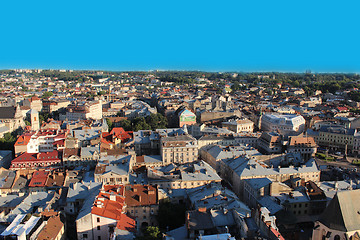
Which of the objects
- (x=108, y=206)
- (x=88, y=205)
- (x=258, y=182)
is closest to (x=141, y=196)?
(x=108, y=206)

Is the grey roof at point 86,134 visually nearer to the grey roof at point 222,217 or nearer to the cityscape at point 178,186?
the cityscape at point 178,186

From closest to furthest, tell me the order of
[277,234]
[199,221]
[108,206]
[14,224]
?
[277,234], [199,221], [14,224], [108,206]

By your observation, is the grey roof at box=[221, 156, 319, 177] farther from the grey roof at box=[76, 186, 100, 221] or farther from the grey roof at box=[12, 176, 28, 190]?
the grey roof at box=[12, 176, 28, 190]

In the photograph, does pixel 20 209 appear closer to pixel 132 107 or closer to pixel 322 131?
pixel 322 131

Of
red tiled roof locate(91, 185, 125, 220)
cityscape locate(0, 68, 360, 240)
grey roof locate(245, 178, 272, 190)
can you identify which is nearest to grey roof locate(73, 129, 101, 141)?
cityscape locate(0, 68, 360, 240)

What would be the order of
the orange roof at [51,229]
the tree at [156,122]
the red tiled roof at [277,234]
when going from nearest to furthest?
the red tiled roof at [277,234] < the orange roof at [51,229] < the tree at [156,122]

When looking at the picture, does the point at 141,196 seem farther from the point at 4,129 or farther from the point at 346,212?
the point at 4,129

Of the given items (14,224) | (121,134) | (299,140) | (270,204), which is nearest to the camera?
(14,224)

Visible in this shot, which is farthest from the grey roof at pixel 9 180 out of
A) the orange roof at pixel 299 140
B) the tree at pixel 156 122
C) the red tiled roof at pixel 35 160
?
the orange roof at pixel 299 140
